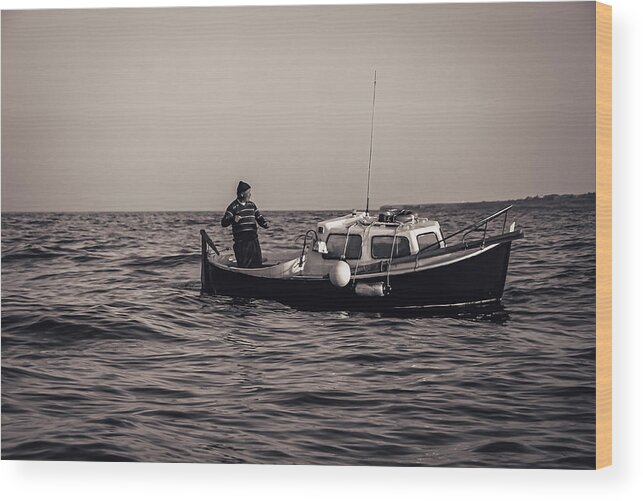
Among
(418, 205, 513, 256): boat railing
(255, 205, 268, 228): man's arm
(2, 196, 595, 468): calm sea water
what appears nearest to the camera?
(2, 196, 595, 468): calm sea water

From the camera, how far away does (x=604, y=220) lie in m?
4.55

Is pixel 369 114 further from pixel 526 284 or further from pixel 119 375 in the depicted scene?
pixel 119 375

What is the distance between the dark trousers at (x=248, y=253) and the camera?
477cm

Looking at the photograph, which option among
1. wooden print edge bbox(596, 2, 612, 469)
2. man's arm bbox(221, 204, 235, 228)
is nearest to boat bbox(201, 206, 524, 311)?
man's arm bbox(221, 204, 235, 228)

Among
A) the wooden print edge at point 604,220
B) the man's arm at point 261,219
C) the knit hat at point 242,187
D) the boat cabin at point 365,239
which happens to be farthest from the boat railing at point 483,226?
the knit hat at point 242,187

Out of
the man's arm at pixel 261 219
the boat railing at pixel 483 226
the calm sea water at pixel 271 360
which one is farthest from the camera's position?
the man's arm at pixel 261 219

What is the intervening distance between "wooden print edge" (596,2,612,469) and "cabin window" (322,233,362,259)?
3.70 ft

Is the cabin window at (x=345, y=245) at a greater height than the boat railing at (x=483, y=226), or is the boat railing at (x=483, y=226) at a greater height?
the boat railing at (x=483, y=226)

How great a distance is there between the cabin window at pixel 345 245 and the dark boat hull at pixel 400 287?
0.12 m

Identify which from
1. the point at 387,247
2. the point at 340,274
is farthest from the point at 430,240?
the point at 340,274

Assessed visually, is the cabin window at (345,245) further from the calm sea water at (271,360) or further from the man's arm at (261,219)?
the man's arm at (261,219)

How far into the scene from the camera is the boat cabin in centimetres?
472

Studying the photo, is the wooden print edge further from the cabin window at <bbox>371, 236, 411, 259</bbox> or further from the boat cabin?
the cabin window at <bbox>371, 236, 411, 259</bbox>

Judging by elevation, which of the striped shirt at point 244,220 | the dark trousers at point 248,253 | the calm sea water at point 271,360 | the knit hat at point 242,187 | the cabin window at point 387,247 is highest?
the knit hat at point 242,187
